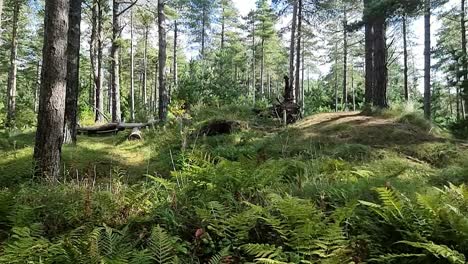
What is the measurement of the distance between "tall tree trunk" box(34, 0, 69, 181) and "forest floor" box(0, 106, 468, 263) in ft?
1.46

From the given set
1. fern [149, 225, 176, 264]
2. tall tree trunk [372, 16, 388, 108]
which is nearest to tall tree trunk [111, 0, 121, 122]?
tall tree trunk [372, 16, 388, 108]

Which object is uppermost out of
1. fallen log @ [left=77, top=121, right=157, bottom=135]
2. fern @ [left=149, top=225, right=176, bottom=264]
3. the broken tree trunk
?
the broken tree trunk

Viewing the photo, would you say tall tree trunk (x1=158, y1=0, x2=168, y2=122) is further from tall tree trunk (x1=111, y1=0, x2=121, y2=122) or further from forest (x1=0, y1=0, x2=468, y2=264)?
tall tree trunk (x1=111, y1=0, x2=121, y2=122)

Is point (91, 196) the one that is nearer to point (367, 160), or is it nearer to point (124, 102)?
point (367, 160)

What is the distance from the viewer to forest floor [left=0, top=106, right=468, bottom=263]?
10.8ft

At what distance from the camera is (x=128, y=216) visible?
3.60 meters

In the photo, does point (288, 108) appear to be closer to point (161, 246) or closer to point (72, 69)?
point (72, 69)

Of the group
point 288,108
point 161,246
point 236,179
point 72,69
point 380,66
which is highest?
point 380,66

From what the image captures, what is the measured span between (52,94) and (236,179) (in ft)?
10.5

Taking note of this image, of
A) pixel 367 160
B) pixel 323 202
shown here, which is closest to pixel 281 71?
pixel 367 160

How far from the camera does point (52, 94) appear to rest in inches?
216

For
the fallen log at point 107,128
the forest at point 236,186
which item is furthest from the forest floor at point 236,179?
the fallen log at point 107,128

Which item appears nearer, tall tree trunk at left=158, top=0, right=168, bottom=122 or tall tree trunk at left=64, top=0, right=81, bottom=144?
tall tree trunk at left=64, top=0, right=81, bottom=144

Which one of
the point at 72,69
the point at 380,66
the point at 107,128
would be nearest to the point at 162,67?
the point at 107,128
